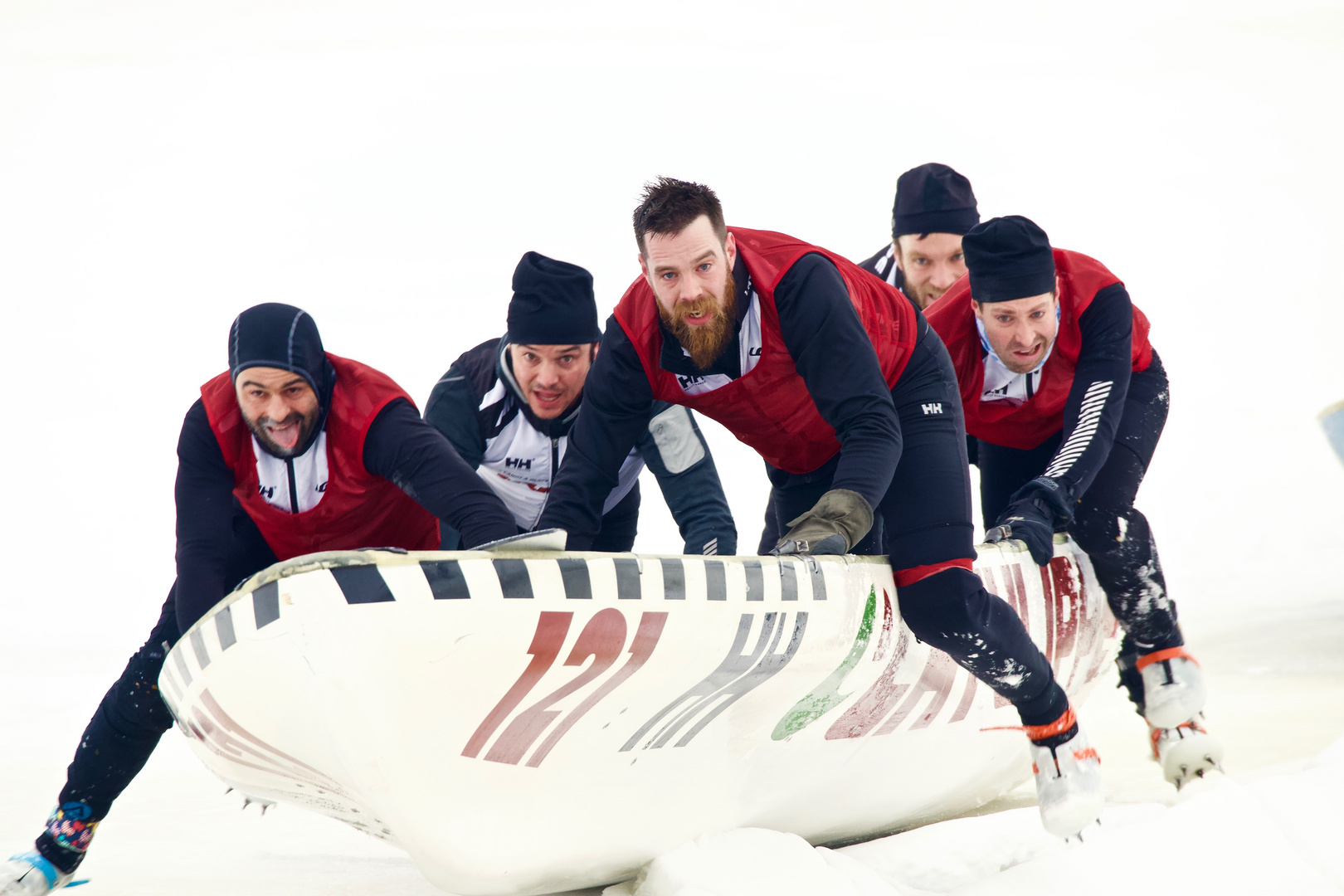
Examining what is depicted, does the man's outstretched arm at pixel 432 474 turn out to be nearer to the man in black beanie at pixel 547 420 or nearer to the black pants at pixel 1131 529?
the man in black beanie at pixel 547 420

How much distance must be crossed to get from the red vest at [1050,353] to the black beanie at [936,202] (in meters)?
0.68

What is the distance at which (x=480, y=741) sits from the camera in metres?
1.88

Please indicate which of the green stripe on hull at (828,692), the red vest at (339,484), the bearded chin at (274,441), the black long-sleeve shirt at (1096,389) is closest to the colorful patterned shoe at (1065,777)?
the green stripe on hull at (828,692)

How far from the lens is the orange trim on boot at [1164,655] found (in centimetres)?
315

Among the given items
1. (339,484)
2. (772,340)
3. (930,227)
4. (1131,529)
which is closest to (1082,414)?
(1131,529)

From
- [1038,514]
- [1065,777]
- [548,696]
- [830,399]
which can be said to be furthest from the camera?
[1038,514]

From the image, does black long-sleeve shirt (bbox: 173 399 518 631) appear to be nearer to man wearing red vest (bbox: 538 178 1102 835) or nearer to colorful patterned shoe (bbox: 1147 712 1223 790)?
man wearing red vest (bbox: 538 178 1102 835)

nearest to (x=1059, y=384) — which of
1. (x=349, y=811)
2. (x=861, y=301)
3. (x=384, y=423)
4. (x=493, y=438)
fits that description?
(x=861, y=301)

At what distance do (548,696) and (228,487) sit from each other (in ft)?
3.76

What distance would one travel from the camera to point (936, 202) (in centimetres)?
385

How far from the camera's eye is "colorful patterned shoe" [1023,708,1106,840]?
2.35 meters

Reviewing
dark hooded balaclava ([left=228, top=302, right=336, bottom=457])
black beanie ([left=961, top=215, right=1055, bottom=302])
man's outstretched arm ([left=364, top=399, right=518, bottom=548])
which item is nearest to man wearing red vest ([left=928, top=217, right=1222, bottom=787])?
black beanie ([left=961, top=215, right=1055, bottom=302])

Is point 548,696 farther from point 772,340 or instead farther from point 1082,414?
point 1082,414

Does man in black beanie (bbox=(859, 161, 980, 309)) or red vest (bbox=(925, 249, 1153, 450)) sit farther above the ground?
man in black beanie (bbox=(859, 161, 980, 309))
